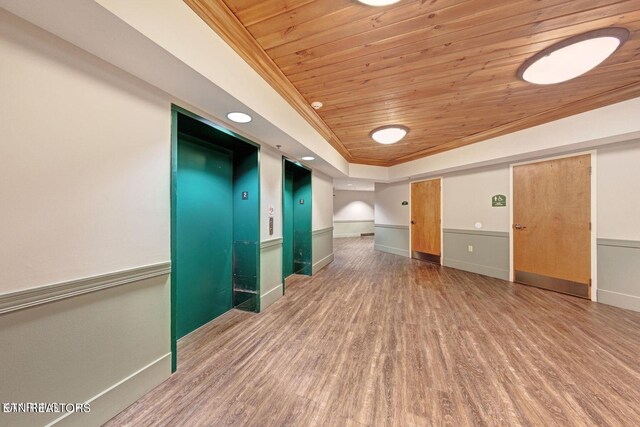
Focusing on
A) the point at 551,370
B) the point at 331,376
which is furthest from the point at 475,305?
the point at 331,376

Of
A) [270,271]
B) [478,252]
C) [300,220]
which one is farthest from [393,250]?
[270,271]

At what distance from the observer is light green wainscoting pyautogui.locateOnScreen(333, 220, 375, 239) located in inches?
434

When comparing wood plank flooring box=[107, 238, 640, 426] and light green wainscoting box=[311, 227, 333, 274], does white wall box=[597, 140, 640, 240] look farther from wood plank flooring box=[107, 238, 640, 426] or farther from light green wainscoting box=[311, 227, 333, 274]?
light green wainscoting box=[311, 227, 333, 274]

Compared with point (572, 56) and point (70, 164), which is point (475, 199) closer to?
point (572, 56)

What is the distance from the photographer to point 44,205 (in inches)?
45.9

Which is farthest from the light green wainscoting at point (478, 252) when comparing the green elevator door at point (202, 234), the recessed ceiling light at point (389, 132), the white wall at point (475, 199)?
the green elevator door at point (202, 234)

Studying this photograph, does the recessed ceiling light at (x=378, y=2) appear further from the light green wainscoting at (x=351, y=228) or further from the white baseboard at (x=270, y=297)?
the light green wainscoting at (x=351, y=228)

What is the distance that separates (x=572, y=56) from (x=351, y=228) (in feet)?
31.7

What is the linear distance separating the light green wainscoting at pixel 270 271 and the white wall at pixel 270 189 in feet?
0.43

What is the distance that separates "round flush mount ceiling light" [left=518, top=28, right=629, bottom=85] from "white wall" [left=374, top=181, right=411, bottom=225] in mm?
4428

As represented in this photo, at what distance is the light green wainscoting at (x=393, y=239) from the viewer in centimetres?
665

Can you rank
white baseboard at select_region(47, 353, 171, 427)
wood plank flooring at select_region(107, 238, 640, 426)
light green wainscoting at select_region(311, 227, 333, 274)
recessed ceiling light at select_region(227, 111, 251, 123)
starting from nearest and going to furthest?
white baseboard at select_region(47, 353, 171, 427) < wood plank flooring at select_region(107, 238, 640, 426) < recessed ceiling light at select_region(227, 111, 251, 123) < light green wainscoting at select_region(311, 227, 333, 274)

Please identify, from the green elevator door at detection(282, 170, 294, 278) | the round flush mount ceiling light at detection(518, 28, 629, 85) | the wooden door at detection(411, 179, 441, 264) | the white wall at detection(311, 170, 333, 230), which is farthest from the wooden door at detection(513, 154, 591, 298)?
the green elevator door at detection(282, 170, 294, 278)

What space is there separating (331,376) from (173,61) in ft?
8.16
